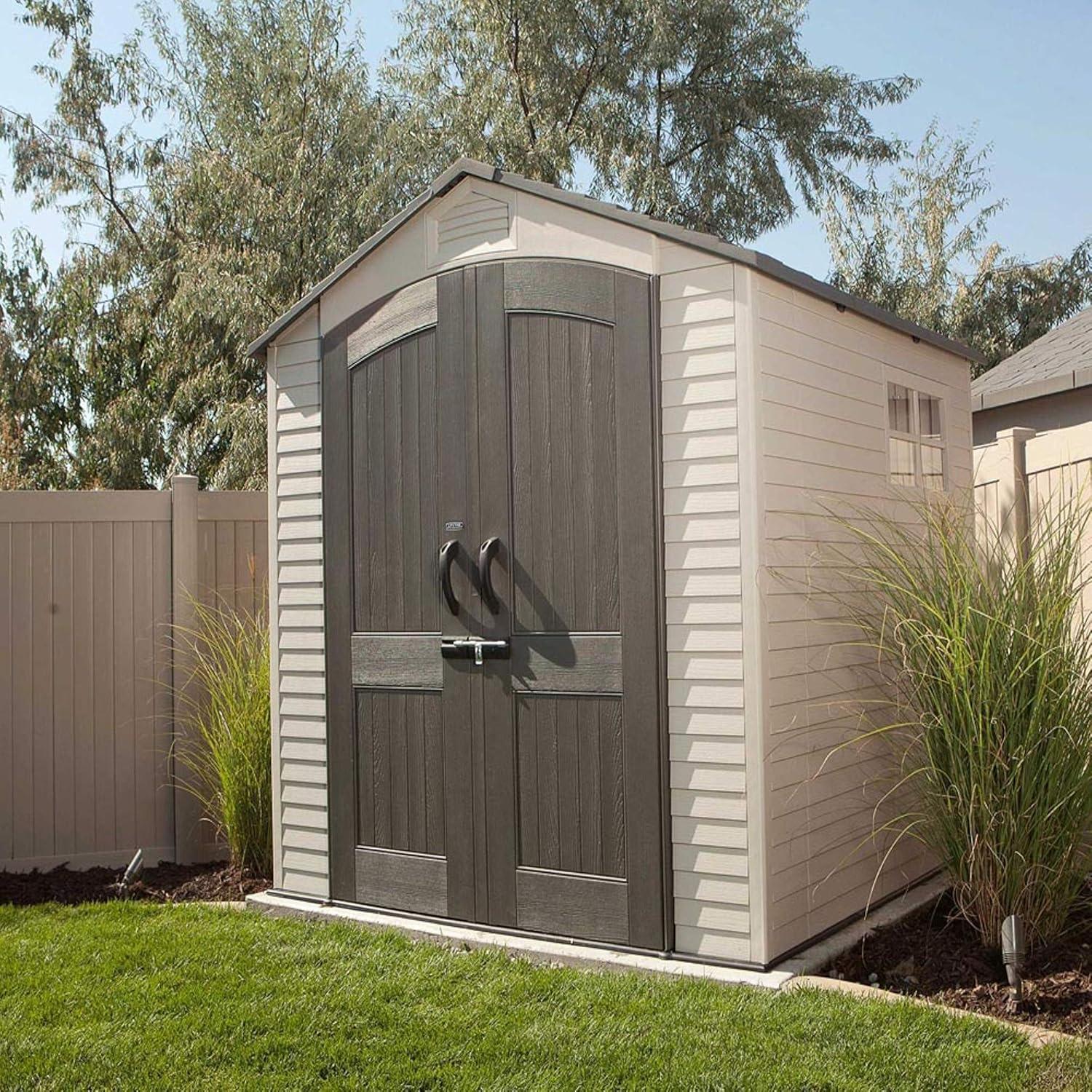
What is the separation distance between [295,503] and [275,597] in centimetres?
40

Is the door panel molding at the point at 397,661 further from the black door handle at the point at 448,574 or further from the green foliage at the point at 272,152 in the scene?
the green foliage at the point at 272,152

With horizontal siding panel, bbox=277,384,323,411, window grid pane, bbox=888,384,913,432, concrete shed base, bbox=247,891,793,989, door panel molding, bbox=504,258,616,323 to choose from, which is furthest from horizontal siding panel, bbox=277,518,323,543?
window grid pane, bbox=888,384,913,432

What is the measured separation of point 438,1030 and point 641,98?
1368cm

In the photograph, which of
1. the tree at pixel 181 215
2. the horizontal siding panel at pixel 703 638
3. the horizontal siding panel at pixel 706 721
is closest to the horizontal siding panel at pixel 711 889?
the horizontal siding panel at pixel 706 721

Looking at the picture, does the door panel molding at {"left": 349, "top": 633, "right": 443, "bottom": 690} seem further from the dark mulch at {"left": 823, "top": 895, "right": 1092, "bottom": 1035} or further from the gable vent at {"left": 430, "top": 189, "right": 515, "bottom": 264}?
the dark mulch at {"left": 823, "top": 895, "right": 1092, "bottom": 1035}

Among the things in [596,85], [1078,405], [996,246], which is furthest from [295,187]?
[996,246]

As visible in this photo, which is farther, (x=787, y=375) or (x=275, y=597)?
(x=275, y=597)

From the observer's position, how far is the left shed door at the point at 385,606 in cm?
451

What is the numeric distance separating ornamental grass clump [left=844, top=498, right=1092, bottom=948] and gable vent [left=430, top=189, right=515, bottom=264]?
5.70ft

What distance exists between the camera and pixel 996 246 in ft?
65.1

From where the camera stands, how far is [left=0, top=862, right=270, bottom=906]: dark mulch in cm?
499

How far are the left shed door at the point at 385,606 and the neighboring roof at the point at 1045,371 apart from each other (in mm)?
3999

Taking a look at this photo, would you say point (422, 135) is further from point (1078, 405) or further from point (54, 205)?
point (1078, 405)

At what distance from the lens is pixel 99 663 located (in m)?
5.54
